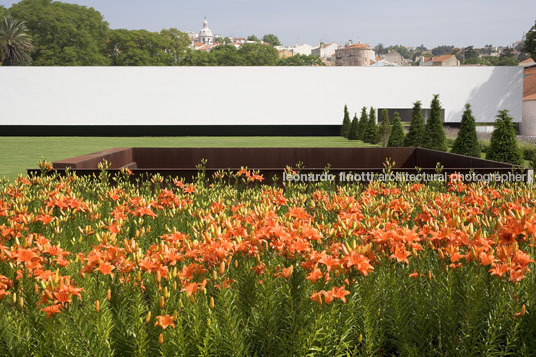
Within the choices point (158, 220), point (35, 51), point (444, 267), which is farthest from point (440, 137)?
point (35, 51)

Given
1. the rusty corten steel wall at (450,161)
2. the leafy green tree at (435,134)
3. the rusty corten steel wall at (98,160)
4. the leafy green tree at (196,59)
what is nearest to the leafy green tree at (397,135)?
the leafy green tree at (435,134)

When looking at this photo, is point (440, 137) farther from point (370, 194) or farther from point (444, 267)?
point (444, 267)

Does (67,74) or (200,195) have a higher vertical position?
(67,74)

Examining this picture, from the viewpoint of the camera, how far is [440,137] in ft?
57.0

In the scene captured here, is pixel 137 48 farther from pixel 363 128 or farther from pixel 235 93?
pixel 363 128

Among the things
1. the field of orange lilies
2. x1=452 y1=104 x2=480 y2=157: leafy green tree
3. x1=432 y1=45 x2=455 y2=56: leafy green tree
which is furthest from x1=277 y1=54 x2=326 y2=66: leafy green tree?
x1=432 y1=45 x2=455 y2=56: leafy green tree

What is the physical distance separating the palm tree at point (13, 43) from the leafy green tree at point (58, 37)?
3.74m

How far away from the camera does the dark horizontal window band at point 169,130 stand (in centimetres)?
3297

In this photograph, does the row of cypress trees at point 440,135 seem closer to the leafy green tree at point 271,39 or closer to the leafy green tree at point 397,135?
the leafy green tree at point 397,135

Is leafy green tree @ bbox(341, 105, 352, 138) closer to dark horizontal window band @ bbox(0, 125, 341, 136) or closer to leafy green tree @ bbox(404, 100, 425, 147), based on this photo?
dark horizontal window band @ bbox(0, 125, 341, 136)

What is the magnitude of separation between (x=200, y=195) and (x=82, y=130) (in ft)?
96.9

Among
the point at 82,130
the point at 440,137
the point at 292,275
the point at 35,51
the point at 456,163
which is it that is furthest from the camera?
the point at 35,51

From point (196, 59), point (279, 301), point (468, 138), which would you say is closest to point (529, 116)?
point (468, 138)

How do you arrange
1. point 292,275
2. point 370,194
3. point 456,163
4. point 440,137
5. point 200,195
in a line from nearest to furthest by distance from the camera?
point 292,275
point 370,194
point 200,195
point 456,163
point 440,137
